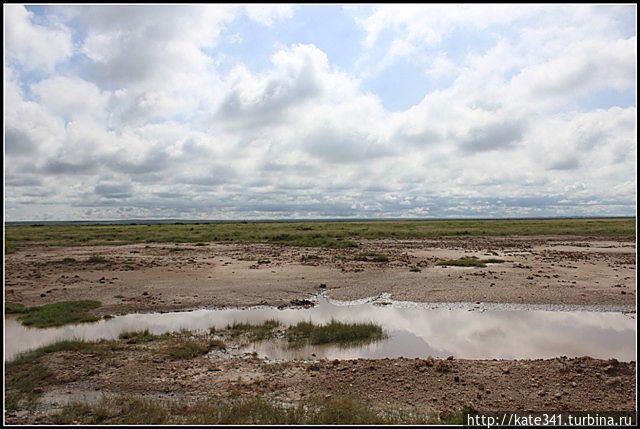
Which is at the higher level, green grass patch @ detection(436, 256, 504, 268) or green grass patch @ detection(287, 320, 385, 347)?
green grass patch @ detection(436, 256, 504, 268)

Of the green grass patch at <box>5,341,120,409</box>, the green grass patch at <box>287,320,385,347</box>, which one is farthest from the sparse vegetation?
the green grass patch at <box>5,341,120,409</box>

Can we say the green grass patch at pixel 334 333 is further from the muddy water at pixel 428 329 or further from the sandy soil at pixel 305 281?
the sandy soil at pixel 305 281

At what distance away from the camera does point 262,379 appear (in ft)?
33.1

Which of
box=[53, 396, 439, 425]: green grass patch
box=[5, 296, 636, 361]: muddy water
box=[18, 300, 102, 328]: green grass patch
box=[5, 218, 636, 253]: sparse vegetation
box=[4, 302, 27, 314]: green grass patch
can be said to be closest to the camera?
box=[53, 396, 439, 425]: green grass patch

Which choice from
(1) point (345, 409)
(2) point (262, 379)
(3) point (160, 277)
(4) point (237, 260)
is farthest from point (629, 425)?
(4) point (237, 260)

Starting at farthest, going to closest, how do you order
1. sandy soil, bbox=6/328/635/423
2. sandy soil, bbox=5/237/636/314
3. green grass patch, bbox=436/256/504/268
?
1. green grass patch, bbox=436/256/504/268
2. sandy soil, bbox=5/237/636/314
3. sandy soil, bbox=6/328/635/423

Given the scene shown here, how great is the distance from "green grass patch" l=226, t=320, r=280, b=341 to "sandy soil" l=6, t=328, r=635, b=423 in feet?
8.36

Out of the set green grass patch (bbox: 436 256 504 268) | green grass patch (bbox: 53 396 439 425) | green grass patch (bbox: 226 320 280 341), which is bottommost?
green grass patch (bbox: 226 320 280 341)

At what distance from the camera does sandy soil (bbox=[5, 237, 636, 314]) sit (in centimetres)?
2047

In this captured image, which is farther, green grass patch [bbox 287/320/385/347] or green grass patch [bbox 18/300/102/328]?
green grass patch [bbox 18/300/102/328]

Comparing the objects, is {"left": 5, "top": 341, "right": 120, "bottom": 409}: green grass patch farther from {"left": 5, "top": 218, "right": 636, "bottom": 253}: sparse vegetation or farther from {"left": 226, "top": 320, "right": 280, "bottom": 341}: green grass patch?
{"left": 5, "top": 218, "right": 636, "bottom": 253}: sparse vegetation

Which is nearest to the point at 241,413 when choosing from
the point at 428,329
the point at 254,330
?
the point at 254,330

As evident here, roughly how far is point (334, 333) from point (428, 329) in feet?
12.5

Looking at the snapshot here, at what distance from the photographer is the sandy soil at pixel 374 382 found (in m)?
8.63
